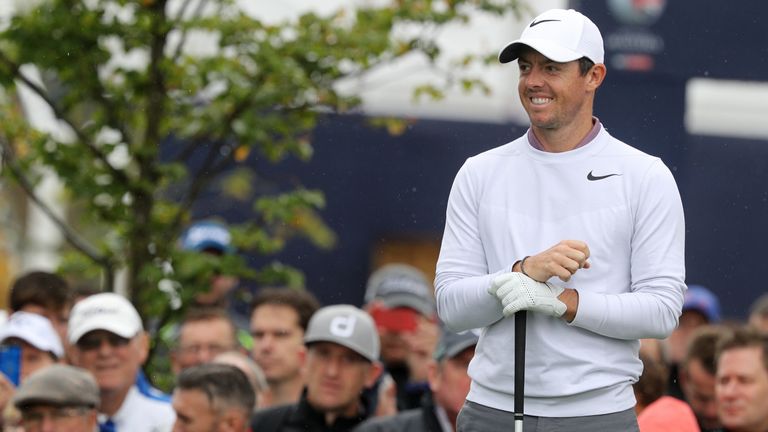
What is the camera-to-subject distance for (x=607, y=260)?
4.92 m

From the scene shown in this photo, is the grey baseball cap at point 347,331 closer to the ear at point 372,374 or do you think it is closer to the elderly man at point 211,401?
the ear at point 372,374

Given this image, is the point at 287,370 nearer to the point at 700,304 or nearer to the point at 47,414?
the point at 47,414

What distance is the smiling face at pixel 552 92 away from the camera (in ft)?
16.4

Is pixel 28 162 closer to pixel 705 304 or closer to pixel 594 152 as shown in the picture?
pixel 705 304

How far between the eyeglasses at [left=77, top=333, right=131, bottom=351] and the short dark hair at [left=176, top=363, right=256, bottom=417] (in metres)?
0.69

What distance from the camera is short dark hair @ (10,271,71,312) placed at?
9.39 metres

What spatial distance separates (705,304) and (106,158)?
4294 millimetres

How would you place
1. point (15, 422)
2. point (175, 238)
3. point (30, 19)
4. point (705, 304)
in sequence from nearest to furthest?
point (15, 422) < point (30, 19) < point (175, 238) < point (705, 304)

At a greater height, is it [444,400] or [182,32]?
[182,32]

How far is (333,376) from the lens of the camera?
8.44 meters

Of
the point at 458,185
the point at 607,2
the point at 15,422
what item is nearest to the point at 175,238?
the point at 15,422

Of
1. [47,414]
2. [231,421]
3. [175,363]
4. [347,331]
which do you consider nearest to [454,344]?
[347,331]

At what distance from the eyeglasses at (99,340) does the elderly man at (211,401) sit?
0.70 meters

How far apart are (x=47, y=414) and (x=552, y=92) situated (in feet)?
11.4
